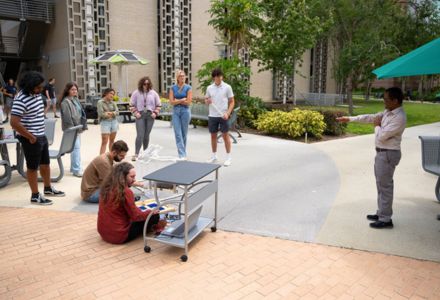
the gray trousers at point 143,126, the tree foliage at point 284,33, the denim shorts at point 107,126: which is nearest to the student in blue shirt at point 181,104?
the gray trousers at point 143,126

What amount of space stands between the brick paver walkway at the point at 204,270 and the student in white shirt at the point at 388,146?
0.81 metres

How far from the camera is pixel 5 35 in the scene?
20547 millimetres

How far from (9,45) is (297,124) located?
17.1 metres

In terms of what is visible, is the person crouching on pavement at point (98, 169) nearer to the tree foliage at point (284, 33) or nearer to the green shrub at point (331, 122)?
the green shrub at point (331, 122)

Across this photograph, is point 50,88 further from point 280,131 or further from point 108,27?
point 280,131

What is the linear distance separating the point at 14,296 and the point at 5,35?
2132 centimetres

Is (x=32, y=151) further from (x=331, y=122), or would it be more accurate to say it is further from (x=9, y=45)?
(x=9, y=45)

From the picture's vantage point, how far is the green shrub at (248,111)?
12836mm

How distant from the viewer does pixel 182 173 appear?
12.5 feet

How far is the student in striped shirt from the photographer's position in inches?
187

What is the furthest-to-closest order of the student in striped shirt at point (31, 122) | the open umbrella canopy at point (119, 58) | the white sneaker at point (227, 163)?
the open umbrella canopy at point (119, 58) → the white sneaker at point (227, 163) → the student in striped shirt at point (31, 122)

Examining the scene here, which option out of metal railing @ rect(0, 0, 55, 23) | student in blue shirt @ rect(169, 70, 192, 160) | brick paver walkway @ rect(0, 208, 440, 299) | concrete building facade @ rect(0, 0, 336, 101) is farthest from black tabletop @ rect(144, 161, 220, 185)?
metal railing @ rect(0, 0, 55, 23)

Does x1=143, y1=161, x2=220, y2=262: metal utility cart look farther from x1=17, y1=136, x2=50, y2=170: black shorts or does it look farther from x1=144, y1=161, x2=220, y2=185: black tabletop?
x1=17, y1=136, x2=50, y2=170: black shorts

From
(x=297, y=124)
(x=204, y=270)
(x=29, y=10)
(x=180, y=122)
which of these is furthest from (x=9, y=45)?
(x=204, y=270)
